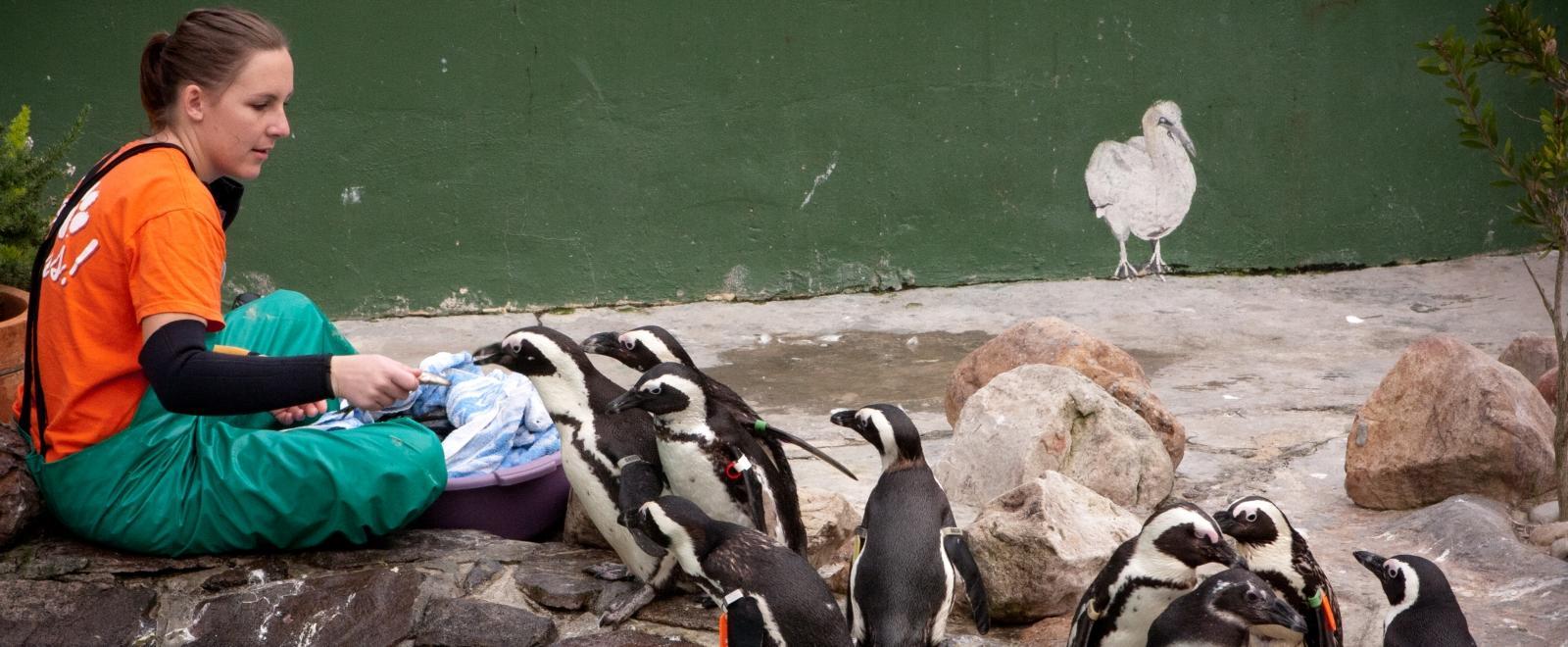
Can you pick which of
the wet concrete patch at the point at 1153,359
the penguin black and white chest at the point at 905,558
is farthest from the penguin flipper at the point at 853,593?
the wet concrete patch at the point at 1153,359

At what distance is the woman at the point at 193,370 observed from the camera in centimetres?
278

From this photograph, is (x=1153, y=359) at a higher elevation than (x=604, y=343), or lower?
lower

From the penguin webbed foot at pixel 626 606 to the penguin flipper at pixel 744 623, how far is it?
45cm

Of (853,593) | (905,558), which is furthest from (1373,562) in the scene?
(853,593)

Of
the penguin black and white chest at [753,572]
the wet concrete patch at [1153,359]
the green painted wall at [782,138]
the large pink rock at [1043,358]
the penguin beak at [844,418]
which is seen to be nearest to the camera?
the penguin black and white chest at [753,572]

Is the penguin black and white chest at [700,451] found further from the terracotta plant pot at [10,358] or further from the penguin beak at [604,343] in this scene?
the terracotta plant pot at [10,358]

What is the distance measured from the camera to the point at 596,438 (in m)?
3.32

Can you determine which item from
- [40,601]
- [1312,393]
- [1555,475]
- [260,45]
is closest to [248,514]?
[40,601]

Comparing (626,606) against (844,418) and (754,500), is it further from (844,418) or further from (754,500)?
(844,418)

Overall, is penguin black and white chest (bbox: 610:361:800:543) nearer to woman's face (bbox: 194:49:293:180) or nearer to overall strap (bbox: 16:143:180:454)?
woman's face (bbox: 194:49:293:180)

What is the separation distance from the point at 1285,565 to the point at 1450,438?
4.48 feet

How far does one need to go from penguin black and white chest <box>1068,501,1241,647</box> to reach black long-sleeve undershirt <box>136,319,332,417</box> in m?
1.60

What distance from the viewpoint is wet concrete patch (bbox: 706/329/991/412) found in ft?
19.1

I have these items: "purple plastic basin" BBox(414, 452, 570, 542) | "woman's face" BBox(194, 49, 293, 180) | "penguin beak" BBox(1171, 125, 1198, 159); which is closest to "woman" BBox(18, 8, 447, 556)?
"woman's face" BBox(194, 49, 293, 180)
